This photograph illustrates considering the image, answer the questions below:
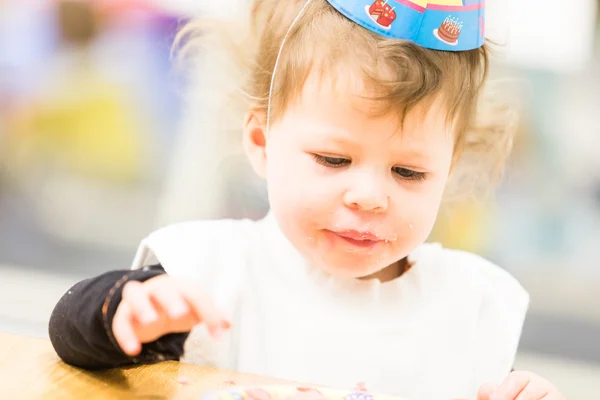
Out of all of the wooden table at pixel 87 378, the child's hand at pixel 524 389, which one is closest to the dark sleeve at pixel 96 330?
the wooden table at pixel 87 378

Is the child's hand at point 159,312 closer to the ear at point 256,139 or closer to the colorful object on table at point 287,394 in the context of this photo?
the colorful object on table at point 287,394

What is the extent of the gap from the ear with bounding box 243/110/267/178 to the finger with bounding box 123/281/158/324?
0.34 metres

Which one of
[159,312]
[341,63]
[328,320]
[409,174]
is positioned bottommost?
[328,320]

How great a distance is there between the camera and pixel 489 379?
1.03 metres

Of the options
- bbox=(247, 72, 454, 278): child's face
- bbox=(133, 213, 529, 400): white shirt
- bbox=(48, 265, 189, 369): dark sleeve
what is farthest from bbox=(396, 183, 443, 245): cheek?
bbox=(48, 265, 189, 369): dark sleeve

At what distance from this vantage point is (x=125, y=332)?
24.4 inches

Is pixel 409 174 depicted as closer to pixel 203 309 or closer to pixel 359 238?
pixel 359 238

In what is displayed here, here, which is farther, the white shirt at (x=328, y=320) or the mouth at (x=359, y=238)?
the white shirt at (x=328, y=320)

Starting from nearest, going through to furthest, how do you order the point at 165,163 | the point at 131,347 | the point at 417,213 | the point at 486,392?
the point at 131,347
the point at 486,392
the point at 417,213
the point at 165,163

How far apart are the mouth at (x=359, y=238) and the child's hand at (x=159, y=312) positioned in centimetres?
24

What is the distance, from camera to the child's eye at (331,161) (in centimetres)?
83

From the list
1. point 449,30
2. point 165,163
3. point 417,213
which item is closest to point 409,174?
point 417,213

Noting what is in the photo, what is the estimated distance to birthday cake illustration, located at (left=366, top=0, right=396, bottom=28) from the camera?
31.4 inches

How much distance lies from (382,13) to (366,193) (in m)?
0.18
